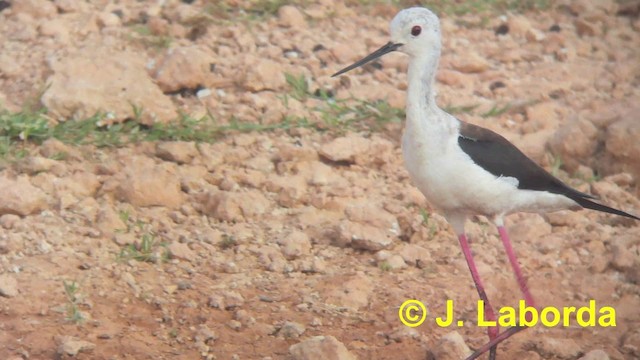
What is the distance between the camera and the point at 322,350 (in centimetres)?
453

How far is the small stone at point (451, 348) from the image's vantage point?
15.3 ft

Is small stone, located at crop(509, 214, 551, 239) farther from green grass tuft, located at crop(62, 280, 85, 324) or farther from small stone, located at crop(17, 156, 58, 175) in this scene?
small stone, located at crop(17, 156, 58, 175)

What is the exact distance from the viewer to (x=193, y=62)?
20.7 feet

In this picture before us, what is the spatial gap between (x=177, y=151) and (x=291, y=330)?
1.33 m

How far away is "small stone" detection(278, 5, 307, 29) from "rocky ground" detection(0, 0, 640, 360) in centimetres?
1

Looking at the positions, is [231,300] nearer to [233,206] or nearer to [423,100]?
[233,206]

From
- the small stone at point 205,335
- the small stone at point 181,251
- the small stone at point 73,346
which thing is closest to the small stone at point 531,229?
the small stone at point 181,251

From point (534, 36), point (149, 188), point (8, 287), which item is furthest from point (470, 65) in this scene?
point (8, 287)

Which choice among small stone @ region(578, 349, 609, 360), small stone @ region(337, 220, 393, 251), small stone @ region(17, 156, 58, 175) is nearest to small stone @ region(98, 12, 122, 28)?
small stone @ region(17, 156, 58, 175)

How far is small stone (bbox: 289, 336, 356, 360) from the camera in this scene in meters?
4.51

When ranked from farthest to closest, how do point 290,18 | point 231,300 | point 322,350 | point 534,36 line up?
point 534,36 < point 290,18 < point 231,300 < point 322,350

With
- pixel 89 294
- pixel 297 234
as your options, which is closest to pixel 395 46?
pixel 297 234

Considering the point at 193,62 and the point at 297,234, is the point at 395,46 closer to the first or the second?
the point at 297,234

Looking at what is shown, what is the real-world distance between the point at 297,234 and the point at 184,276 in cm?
53
